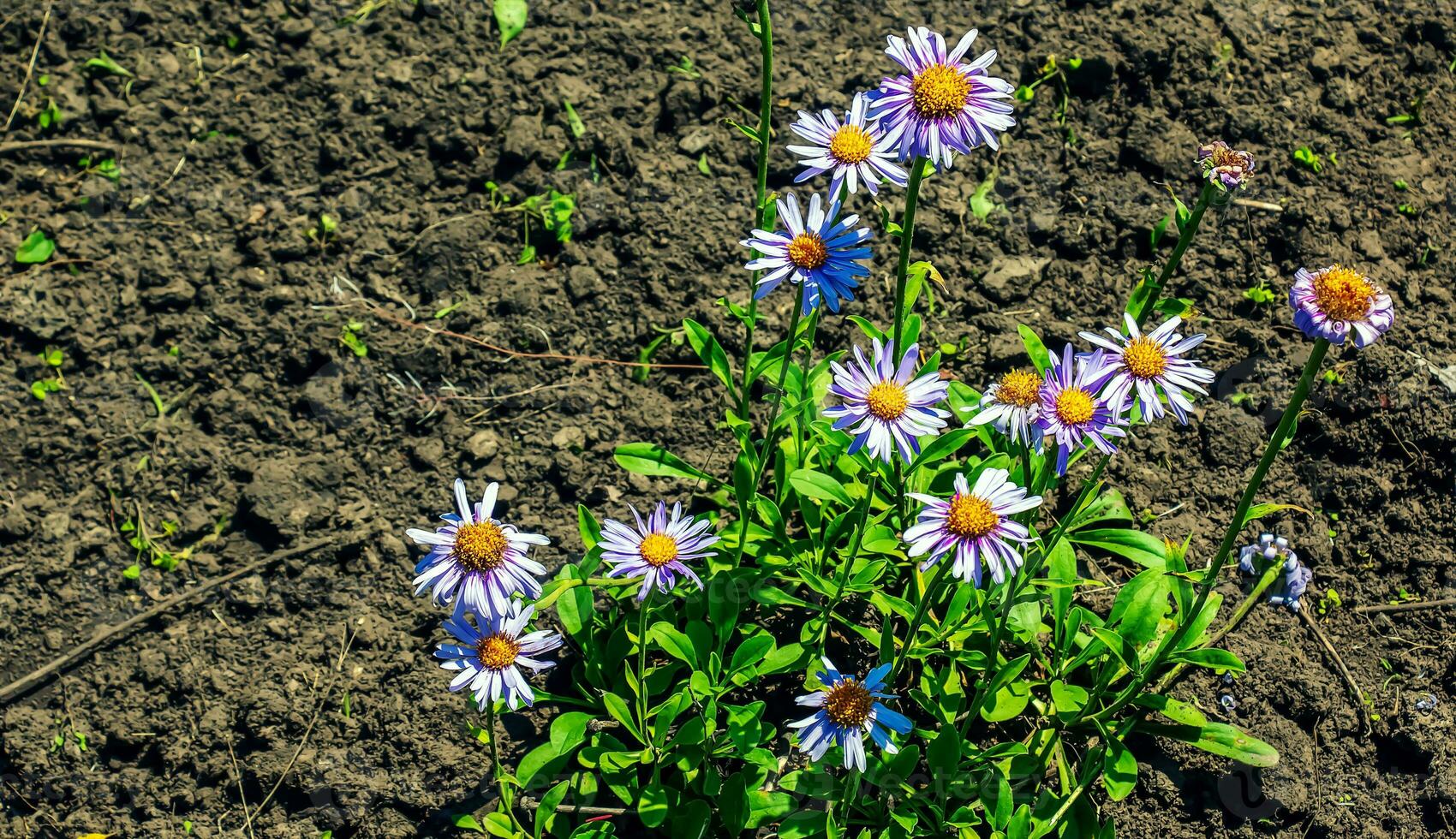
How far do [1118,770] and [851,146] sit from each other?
1.81m

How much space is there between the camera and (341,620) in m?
3.54

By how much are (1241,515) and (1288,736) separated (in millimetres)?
1251

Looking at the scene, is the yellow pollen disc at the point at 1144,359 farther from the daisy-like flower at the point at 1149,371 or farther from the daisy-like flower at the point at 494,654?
the daisy-like flower at the point at 494,654

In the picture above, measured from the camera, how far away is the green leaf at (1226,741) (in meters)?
3.09

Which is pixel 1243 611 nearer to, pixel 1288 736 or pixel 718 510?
pixel 1288 736

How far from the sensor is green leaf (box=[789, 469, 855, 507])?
3.15m

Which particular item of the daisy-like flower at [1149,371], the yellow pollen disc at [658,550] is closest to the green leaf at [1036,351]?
the daisy-like flower at [1149,371]

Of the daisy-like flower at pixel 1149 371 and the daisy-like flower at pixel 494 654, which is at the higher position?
the daisy-like flower at pixel 1149 371

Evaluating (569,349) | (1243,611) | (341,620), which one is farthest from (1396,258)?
(341,620)

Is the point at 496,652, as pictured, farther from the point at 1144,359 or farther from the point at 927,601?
the point at 1144,359

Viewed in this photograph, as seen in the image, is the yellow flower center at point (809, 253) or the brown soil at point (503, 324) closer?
the yellow flower center at point (809, 253)

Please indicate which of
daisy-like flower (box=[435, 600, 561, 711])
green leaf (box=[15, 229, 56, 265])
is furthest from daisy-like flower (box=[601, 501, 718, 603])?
green leaf (box=[15, 229, 56, 265])

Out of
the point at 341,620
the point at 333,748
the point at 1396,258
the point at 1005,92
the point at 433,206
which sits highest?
the point at 433,206

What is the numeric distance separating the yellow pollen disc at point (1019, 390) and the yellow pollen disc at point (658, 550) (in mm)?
861
